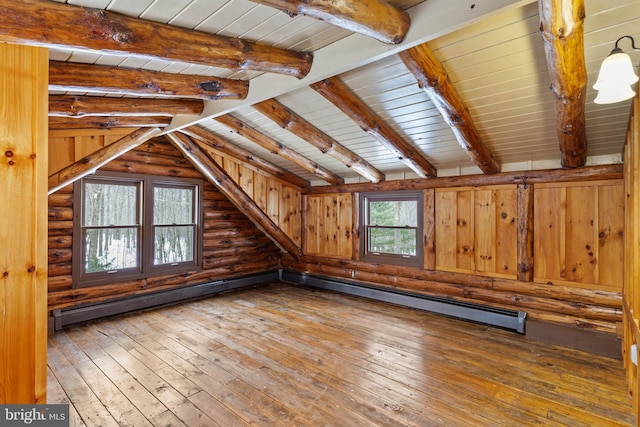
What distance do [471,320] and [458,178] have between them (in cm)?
192

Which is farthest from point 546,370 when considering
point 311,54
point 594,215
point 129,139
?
point 129,139

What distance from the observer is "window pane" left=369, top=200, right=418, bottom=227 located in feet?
16.5

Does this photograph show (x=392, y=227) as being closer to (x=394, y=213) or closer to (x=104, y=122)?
(x=394, y=213)

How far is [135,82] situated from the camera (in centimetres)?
239

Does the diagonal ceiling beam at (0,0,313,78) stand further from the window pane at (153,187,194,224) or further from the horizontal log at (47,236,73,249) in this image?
the window pane at (153,187,194,224)

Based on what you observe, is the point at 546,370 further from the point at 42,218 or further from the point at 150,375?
the point at 42,218

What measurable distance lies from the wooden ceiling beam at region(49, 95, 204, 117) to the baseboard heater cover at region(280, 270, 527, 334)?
12.6ft

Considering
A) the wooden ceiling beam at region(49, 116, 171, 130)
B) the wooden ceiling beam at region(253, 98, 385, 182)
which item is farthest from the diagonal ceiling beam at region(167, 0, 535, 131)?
the wooden ceiling beam at region(49, 116, 171, 130)

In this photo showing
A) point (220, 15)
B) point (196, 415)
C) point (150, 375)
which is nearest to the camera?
point (220, 15)

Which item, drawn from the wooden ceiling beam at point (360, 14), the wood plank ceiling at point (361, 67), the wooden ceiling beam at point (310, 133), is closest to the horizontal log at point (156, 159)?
the wood plank ceiling at point (361, 67)

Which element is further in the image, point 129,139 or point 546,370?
point 129,139

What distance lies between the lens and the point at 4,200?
116cm

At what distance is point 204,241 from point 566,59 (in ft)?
17.7

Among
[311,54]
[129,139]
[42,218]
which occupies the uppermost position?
[311,54]
